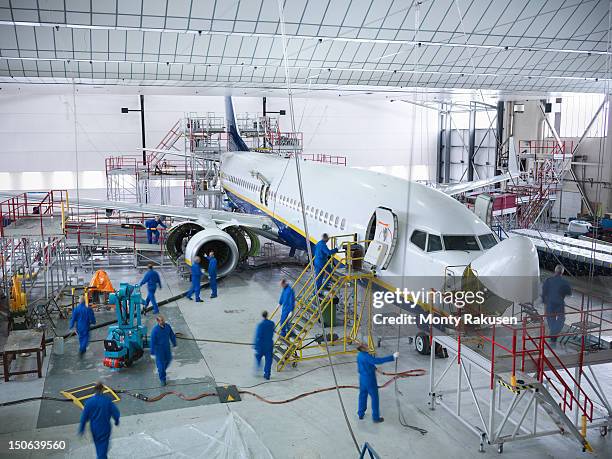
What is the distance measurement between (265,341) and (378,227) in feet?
10.8

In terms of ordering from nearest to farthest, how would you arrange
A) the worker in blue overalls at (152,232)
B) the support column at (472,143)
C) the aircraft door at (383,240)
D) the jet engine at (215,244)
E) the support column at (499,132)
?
the aircraft door at (383,240) < the jet engine at (215,244) < the worker in blue overalls at (152,232) < the support column at (499,132) < the support column at (472,143)

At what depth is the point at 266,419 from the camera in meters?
9.47

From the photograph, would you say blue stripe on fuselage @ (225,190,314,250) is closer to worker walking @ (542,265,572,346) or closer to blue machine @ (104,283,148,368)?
blue machine @ (104,283,148,368)

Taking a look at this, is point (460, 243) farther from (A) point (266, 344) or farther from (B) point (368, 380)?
(A) point (266, 344)

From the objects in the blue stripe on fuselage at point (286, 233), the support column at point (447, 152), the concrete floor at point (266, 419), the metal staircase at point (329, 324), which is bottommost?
the concrete floor at point (266, 419)

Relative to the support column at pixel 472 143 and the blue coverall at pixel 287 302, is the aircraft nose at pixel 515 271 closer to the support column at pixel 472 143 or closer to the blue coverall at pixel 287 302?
the blue coverall at pixel 287 302

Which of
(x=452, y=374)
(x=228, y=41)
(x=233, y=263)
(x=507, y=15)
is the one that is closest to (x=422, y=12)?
(x=507, y=15)

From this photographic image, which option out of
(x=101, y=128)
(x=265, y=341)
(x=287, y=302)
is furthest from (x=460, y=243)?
(x=101, y=128)

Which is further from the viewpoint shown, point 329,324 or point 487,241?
point 329,324

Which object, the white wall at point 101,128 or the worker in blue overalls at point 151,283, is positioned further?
the white wall at point 101,128

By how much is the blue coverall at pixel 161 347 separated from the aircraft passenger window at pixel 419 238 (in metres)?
4.85

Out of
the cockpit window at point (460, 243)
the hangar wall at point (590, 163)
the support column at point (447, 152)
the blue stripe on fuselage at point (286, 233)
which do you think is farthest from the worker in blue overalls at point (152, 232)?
the support column at point (447, 152)

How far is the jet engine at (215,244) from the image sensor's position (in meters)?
17.3

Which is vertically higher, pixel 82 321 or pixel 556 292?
pixel 556 292
